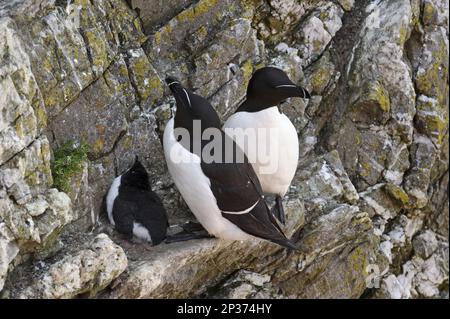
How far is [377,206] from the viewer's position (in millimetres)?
8117

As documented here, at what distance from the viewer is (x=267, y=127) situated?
21.2ft

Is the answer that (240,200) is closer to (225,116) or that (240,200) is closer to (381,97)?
(225,116)

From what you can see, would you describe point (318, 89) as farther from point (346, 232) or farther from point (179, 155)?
point (179, 155)

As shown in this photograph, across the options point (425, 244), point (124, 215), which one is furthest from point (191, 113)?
point (425, 244)

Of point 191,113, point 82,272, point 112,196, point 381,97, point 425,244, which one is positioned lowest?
point 425,244

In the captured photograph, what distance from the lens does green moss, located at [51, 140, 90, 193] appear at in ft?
18.9

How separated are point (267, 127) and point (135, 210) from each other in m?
1.28

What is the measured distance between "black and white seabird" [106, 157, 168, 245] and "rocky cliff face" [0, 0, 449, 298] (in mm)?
123

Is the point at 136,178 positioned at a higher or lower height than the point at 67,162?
lower

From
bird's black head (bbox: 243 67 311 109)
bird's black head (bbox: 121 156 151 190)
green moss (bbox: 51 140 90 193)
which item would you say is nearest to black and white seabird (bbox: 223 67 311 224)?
bird's black head (bbox: 243 67 311 109)

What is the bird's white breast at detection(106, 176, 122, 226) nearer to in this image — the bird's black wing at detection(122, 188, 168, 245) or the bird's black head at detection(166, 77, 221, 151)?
the bird's black wing at detection(122, 188, 168, 245)

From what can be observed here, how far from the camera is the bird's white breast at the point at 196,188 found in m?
5.93

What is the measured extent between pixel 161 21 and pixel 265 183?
1.71 meters

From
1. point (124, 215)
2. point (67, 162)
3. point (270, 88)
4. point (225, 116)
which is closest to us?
point (67, 162)
